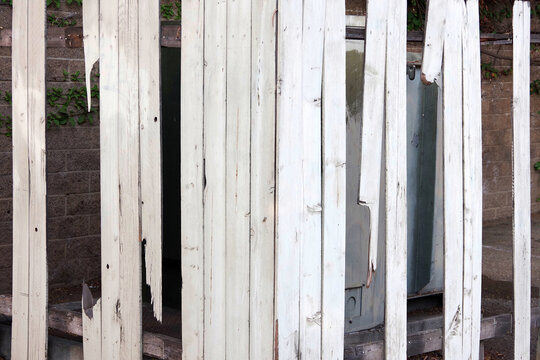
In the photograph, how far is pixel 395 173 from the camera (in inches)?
124

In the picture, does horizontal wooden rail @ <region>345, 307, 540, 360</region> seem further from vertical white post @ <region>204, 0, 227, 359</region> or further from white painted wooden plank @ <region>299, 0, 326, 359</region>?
vertical white post @ <region>204, 0, 227, 359</region>

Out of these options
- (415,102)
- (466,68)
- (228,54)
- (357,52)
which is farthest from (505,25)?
(228,54)

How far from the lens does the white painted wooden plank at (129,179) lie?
3266mm

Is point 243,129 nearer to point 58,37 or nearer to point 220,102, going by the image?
point 220,102

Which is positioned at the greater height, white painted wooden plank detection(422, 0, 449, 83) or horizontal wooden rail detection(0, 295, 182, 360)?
white painted wooden plank detection(422, 0, 449, 83)

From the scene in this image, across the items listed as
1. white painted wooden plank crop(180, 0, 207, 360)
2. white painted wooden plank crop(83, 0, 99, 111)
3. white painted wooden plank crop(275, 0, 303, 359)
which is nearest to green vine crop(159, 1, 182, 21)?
white painted wooden plank crop(83, 0, 99, 111)

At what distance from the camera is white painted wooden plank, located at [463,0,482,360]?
3.32 m

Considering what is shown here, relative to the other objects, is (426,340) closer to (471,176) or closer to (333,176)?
(471,176)

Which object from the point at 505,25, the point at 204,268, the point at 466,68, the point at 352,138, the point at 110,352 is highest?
the point at 505,25

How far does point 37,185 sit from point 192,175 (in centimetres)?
79

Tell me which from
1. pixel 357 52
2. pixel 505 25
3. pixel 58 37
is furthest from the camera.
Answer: pixel 505 25

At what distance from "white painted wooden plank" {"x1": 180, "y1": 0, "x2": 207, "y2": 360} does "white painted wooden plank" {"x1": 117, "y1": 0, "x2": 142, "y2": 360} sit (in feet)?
0.74

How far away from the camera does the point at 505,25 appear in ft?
29.0

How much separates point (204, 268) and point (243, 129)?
0.53m
